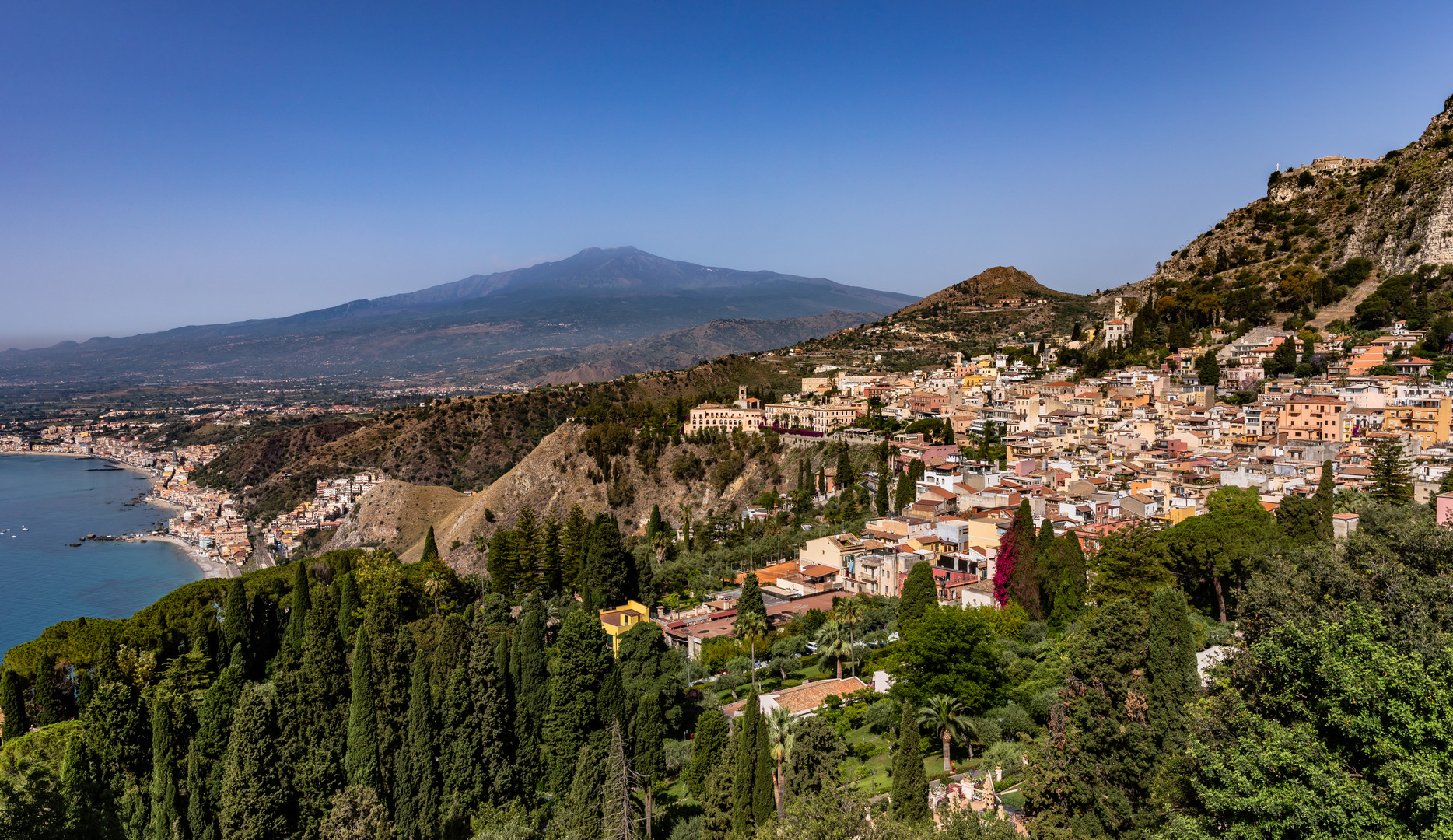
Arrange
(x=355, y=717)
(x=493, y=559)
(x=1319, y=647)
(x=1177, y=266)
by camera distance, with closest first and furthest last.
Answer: (x=1319, y=647) → (x=355, y=717) → (x=493, y=559) → (x=1177, y=266)

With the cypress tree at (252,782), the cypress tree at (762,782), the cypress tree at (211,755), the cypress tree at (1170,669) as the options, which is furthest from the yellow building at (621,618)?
the cypress tree at (1170,669)

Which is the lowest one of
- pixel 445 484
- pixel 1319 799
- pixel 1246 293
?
pixel 445 484

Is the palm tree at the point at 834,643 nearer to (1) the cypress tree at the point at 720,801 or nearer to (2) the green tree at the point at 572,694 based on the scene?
(2) the green tree at the point at 572,694

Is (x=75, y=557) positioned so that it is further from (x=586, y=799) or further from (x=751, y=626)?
(x=586, y=799)

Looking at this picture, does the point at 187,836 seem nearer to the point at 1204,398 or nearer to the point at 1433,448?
the point at 1433,448

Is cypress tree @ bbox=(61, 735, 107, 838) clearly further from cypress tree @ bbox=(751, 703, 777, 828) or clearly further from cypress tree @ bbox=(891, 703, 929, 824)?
cypress tree @ bbox=(891, 703, 929, 824)

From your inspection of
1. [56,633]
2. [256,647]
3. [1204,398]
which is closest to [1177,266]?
[1204,398]

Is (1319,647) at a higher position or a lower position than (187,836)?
higher
